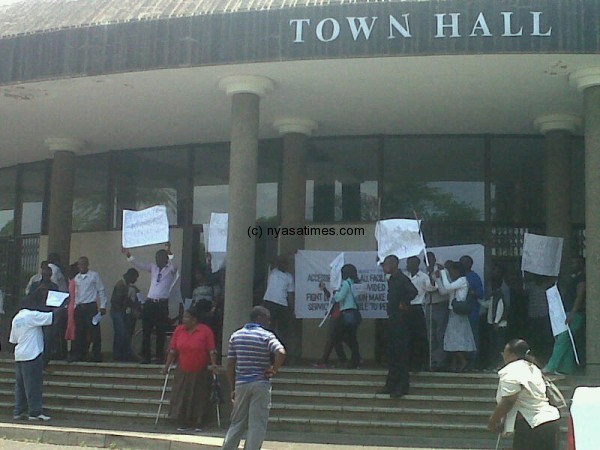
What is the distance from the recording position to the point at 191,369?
1007 cm

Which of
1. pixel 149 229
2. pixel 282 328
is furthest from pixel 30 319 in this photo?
pixel 282 328

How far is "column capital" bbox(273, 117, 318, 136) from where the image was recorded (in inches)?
512

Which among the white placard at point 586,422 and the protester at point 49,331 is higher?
the protester at point 49,331

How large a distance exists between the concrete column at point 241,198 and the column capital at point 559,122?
177 inches

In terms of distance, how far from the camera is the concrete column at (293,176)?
516 inches

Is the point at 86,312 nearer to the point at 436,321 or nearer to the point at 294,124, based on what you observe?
the point at 294,124

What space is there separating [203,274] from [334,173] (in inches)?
123

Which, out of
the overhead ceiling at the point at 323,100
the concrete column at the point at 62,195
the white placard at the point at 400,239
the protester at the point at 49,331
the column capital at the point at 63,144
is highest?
the overhead ceiling at the point at 323,100

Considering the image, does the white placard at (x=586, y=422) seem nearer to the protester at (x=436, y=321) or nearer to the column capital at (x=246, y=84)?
the protester at (x=436, y=321)

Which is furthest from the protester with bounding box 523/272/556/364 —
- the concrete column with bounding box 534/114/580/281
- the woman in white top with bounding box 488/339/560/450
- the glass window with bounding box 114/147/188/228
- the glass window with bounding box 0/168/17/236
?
the glass window with bounding box 0/168/17/236

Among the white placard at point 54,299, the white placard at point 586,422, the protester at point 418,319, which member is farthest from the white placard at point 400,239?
the white placard at point 586,422

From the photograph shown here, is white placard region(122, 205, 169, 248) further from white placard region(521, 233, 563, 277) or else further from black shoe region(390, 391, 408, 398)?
white placard region(521, 233, 563, 277)

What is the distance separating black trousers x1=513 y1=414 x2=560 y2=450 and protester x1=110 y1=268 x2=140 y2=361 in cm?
746

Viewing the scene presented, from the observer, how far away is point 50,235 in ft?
47.9
